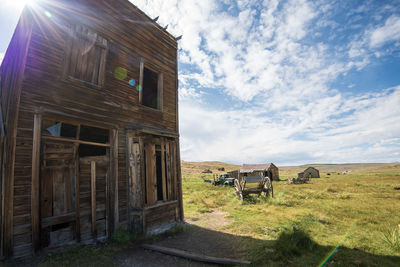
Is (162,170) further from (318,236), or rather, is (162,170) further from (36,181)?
(318,236)

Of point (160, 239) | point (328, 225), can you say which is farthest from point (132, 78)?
point (328, 225)

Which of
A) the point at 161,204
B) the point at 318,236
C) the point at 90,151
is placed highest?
Answer: the point at 90,151

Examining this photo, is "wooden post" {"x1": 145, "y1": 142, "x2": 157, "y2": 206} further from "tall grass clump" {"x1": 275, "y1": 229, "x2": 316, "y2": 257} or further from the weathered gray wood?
"tall grass clump" {"x1": 275, "y1": 229, "x2": 316, "y2": 257}

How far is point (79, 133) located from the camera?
5652 mm

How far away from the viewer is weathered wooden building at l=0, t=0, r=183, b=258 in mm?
4344

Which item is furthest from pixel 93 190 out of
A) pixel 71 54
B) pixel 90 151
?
pixel 71 54

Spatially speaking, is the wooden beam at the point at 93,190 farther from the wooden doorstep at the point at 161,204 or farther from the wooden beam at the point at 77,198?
the wooden doorstep at the point at 161,204

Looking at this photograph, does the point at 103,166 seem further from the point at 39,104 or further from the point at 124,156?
the point at 39,104

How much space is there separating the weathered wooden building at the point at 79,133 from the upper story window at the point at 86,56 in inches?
1.2

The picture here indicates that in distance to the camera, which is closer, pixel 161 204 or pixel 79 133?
pixel 79 133

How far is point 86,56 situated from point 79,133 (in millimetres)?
2357

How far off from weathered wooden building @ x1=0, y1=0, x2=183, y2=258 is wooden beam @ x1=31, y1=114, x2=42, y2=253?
0.06ft

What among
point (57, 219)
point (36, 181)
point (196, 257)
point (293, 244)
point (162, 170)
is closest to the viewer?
point (36, 181)

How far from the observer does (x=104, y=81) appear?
20.7ft
